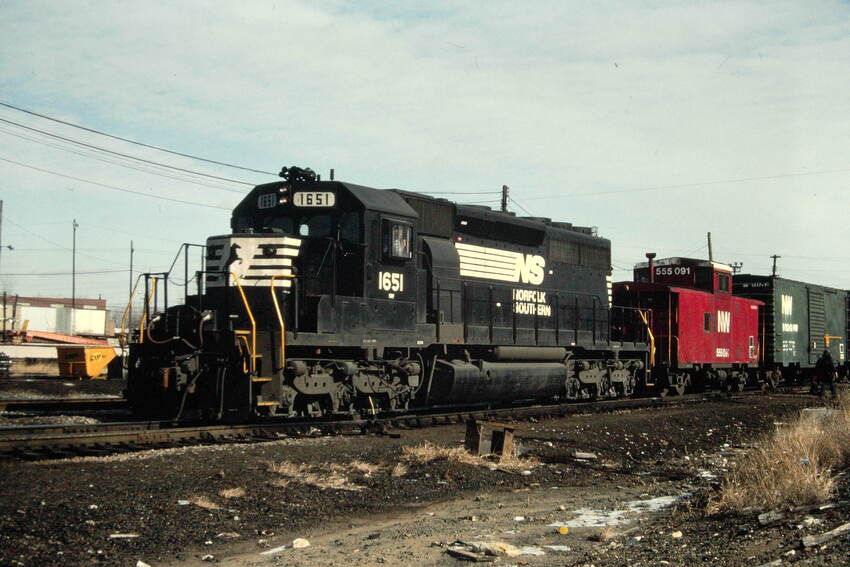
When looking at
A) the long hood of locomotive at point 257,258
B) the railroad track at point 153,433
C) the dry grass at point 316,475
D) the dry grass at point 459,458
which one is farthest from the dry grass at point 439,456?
the long hood of locomotive at point 257,258

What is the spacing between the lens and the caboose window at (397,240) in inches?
545

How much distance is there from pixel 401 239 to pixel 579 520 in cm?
734

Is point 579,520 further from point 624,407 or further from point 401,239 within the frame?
point 624,407

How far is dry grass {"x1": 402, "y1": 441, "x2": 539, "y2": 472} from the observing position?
10.5 m

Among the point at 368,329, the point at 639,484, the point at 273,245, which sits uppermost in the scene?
the point at 273,245

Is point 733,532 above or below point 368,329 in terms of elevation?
below

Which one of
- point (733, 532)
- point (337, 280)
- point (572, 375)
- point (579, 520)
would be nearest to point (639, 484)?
point (579, 520)

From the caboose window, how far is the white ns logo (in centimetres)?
419

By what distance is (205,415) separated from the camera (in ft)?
40.5

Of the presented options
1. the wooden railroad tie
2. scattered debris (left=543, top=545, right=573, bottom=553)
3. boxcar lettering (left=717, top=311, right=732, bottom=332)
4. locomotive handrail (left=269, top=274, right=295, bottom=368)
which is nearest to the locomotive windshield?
locomotive handrail (left=269, top=274, right=295, bottom=368)

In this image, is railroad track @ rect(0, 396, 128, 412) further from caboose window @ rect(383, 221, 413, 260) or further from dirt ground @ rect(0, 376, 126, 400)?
caboose window @ rect(383, 221, 413, 260)

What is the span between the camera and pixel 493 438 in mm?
11336

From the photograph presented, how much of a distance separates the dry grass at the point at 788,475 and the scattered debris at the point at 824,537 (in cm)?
127

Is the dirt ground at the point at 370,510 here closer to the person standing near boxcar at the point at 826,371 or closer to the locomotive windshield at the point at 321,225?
the locomotive windshield at the point at 321,225
